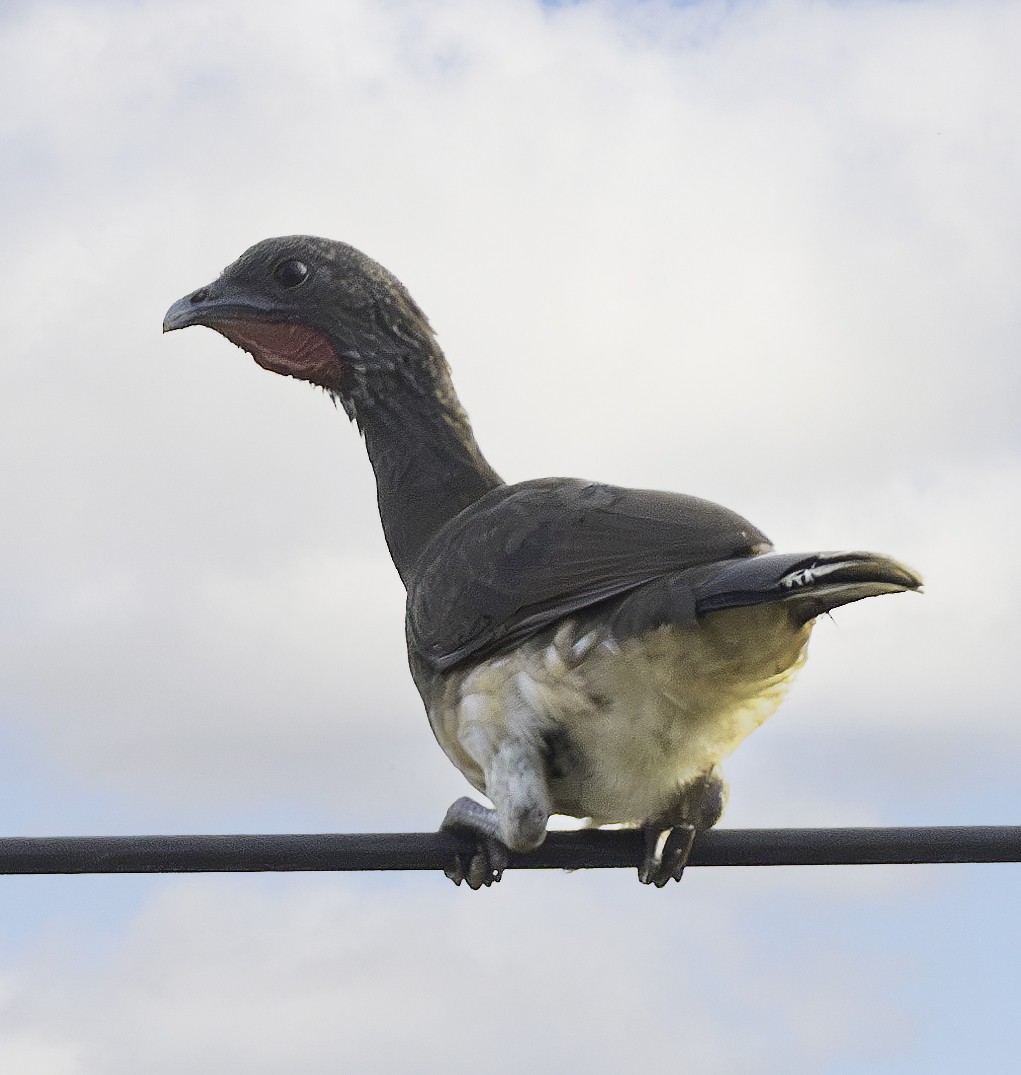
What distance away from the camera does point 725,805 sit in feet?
12.5

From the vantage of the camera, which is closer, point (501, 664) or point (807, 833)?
point (807, 833)

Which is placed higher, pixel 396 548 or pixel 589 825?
pixel 396 548

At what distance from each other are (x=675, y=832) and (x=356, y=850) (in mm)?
989

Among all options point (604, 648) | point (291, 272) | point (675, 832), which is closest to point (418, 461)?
point (291, 272)

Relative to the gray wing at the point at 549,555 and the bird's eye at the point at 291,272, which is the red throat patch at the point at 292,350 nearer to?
the bird's eye at the point at 291,272

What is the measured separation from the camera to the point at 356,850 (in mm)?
3023

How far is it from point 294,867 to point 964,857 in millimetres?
1314

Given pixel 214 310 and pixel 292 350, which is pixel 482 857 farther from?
pixel 214 310

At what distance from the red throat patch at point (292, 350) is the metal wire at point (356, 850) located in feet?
5.64

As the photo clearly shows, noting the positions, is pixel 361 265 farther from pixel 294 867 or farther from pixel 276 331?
pixel 294 867

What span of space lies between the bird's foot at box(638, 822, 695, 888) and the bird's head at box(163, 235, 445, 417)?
1489 mm

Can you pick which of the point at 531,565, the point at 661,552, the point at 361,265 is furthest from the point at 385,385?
the point at 661,552

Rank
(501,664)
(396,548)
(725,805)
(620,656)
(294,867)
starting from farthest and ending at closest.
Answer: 1. (396,548)
2. (725,805)
3. (501,664)
4. (620,656)
5. (294,867)

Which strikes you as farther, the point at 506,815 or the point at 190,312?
the point at 190,312
